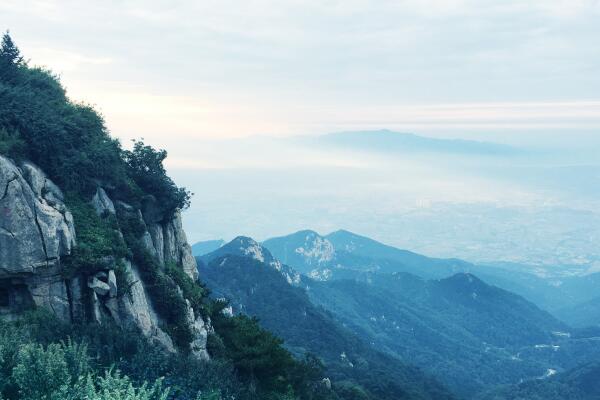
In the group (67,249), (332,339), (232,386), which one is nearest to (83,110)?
(67,249)

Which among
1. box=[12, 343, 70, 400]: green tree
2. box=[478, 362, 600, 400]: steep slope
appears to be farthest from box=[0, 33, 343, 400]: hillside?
box=[478, 362, 600, 400]: steep slope

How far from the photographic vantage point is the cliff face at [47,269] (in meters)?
26.2

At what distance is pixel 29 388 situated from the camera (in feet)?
61.4

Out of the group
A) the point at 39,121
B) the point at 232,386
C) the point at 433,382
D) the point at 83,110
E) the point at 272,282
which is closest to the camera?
the point at 232,386

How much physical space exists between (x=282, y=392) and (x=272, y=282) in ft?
372

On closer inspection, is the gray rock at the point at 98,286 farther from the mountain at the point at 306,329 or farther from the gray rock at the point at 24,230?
the mountain at the point at 306,329

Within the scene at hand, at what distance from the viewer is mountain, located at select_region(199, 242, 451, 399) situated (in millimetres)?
91725

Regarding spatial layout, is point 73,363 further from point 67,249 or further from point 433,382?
point 433,382

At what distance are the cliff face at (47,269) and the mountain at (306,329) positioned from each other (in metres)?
56.8

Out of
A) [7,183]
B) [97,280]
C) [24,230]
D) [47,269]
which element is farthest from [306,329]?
[7,183]

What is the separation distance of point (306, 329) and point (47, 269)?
101 m

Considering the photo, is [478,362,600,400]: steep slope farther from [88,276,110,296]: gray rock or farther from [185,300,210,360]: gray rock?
[88,276,110,296]: gray rock

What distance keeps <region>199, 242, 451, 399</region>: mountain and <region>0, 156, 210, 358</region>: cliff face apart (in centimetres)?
5682

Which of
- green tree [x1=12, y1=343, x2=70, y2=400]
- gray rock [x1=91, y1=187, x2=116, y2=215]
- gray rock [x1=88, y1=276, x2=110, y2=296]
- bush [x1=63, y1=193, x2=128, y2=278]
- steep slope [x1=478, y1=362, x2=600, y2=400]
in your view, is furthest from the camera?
steep slope [x1=478, y1=362, x2=600, y2=400]
